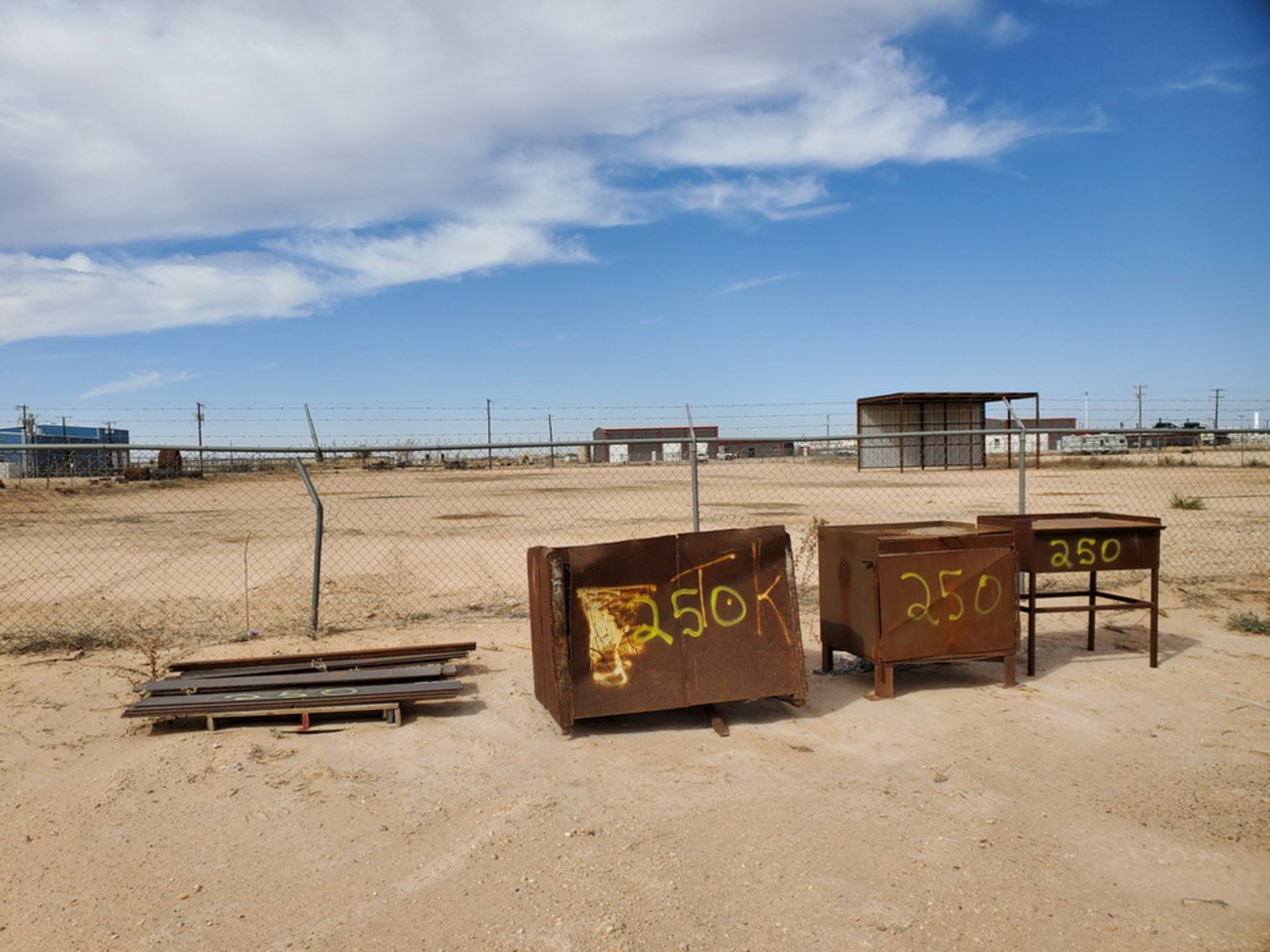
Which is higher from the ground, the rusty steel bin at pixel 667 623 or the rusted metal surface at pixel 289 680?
the rusty steel bin at pixel 667 623

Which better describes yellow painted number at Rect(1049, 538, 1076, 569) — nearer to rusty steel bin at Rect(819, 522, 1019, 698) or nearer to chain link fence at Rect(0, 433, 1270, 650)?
rusty steel bin at Rect(819, 522, 1019, 698)

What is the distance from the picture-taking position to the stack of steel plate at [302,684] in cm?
569

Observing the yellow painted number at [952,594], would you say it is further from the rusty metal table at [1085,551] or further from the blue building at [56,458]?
the blue building at [56,458]

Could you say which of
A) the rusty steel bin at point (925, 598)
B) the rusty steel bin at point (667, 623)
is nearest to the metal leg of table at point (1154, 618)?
the rusty steel bin at point (925, 598)

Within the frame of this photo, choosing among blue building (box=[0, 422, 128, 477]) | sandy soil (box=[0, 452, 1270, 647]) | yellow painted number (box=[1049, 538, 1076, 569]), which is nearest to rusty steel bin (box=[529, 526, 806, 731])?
yellow painted number (box=[1049, 538, 1076, 569])

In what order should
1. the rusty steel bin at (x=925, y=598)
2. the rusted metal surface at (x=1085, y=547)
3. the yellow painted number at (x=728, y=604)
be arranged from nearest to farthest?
the yellow painted number at (x=728, y=604)
the rusty steel bin at (x=925, y=598)
the rusted metal surface at (x=1085, y=547)

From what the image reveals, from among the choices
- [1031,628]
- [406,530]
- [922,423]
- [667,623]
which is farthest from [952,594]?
[922,423]

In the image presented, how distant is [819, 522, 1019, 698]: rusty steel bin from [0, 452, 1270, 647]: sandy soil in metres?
4.11

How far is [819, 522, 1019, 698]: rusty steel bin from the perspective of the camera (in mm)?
6211

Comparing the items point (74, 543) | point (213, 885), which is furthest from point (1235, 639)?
point (74, 543)

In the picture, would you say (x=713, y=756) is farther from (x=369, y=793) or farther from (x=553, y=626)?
(x=369, y=793)

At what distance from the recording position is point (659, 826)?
425cm

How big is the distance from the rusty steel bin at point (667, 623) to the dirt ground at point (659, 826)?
10.8 inches

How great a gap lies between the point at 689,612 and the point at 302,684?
2.69 m
